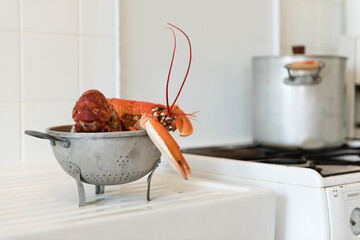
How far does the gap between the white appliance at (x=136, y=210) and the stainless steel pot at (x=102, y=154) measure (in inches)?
1.9

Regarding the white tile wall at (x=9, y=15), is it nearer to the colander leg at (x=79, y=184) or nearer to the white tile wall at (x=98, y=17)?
the white tile wall at (x=98, y=17)

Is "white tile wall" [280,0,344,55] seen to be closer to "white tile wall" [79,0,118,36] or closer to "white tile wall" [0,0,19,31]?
"white tile wall" [79,0,118,36]

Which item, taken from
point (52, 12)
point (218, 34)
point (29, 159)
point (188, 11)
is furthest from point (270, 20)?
point (29, 159)

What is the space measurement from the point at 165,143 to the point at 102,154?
0.10 m

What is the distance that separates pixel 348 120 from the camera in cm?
172

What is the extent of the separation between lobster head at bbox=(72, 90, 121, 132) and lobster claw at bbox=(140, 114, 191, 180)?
0.06 metres

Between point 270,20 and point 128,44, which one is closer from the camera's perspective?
point 128,44

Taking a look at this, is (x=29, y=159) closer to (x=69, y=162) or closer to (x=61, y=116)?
(x=61, y=116)

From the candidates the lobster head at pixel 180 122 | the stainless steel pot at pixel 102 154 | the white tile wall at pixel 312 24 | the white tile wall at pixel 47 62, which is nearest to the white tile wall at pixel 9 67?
the white tile wall at pixel 47 62

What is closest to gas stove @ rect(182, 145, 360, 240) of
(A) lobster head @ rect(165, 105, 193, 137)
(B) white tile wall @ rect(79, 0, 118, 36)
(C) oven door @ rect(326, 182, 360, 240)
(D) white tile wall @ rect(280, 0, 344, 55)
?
(C) oven door @ rect(326, 182, 360, 240)

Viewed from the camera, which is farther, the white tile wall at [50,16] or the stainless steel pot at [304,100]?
the stainless steel pot at [304,100]

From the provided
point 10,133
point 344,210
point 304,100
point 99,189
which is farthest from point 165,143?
point 304,100

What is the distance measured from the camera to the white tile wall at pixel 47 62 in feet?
3.68

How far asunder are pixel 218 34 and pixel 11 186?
80cm
